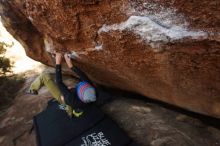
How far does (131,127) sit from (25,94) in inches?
148

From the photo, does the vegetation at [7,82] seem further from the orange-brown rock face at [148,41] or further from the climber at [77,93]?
A: the orange-brown rock face at [148,41]

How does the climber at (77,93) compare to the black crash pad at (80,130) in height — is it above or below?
above

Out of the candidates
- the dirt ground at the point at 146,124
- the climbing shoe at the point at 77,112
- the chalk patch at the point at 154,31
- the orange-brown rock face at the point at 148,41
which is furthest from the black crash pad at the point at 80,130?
the chalk patch at the point at 154,31

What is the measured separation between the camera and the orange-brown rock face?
10.4ft

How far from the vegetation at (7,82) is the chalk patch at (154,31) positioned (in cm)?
494

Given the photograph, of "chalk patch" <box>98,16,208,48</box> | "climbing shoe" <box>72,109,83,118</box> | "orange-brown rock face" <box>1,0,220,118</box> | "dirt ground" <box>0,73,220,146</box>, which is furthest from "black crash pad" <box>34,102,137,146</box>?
"chalk patch" <box>98,16,208,48</box>

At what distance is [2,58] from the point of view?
918 centimetres

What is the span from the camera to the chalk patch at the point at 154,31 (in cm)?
323

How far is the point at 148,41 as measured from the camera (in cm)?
364

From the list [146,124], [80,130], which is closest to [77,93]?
[80,130]

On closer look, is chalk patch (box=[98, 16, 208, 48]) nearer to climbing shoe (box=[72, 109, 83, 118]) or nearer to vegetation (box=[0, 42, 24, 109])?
climbing shoe (box=[72, 109, 83, 118])

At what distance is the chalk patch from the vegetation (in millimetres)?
4941

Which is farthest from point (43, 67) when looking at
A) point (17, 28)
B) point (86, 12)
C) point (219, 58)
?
point (219, 58)

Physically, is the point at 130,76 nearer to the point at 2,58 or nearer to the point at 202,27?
the point at 202,27
